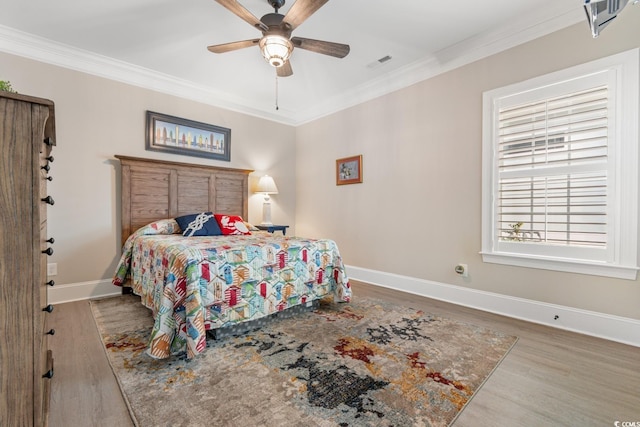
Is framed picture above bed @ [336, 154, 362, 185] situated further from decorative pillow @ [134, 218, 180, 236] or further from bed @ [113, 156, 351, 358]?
decorative pillow @ [134, 218, 180, 236]

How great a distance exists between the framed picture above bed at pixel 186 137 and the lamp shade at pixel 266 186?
0.59 m

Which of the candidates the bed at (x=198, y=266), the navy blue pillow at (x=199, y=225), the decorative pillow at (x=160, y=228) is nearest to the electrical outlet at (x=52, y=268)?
the bed at (x=198, y=266)

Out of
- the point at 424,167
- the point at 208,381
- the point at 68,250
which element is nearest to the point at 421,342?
the point at 208,381

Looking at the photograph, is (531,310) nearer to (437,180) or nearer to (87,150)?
(437,180)

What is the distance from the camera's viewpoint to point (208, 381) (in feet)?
5.43

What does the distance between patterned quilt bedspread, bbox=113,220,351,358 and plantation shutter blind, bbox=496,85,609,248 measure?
177 cm

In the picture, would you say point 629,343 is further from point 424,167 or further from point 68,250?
point 68,250

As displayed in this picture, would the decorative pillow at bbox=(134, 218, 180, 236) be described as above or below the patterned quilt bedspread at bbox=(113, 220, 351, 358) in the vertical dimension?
above

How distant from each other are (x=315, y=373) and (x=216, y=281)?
93cm

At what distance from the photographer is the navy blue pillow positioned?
328 centimetres

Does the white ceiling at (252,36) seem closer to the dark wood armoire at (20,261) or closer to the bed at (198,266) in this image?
the bed at (198,266)

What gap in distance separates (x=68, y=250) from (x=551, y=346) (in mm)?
4509

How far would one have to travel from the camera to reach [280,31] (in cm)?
224

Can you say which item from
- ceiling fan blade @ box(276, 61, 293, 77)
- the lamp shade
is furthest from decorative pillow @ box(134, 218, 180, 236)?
ceiling fan blade @ box(276, 61, 293, 77)
